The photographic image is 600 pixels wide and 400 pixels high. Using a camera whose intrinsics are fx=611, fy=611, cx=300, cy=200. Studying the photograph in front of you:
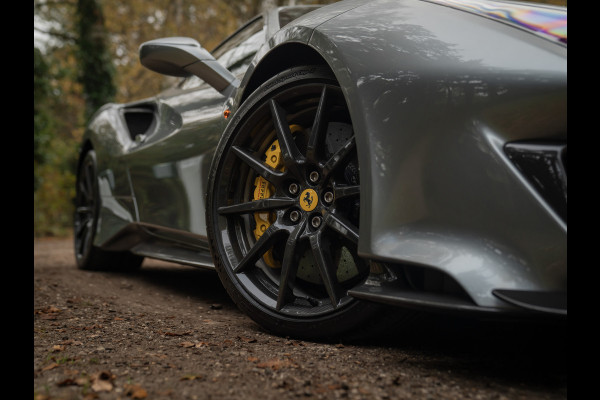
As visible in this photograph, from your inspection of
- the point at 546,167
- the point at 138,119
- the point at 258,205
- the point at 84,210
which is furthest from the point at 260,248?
the point at 84,210

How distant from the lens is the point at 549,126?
1.62 metres

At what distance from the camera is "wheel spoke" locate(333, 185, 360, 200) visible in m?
1.98

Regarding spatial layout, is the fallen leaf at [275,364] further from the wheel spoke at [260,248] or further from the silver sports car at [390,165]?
the wheel spoke at [260,248]

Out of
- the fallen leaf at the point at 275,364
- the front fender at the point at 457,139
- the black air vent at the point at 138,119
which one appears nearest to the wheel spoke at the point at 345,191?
the front fender at the point at 457,139

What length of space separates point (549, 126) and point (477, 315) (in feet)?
1.76

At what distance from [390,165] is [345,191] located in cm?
26

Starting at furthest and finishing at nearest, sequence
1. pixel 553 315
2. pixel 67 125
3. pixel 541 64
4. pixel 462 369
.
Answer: pixel 67 125 < pixel 462 369 < pixel 541 64 < pixel 553 315

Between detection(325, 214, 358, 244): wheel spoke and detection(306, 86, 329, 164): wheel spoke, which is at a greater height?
detection(306, 86, 329, 164): wheel spoke

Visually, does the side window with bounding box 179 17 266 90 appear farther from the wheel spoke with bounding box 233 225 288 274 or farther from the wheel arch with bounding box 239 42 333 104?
the wheel spoke with bounding box 233 225 288 274

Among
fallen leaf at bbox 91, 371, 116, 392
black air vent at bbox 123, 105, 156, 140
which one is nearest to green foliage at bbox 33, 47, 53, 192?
black air vent at bbox 123, 105, 156, 140

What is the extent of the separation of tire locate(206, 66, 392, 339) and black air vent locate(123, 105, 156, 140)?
1626mm
